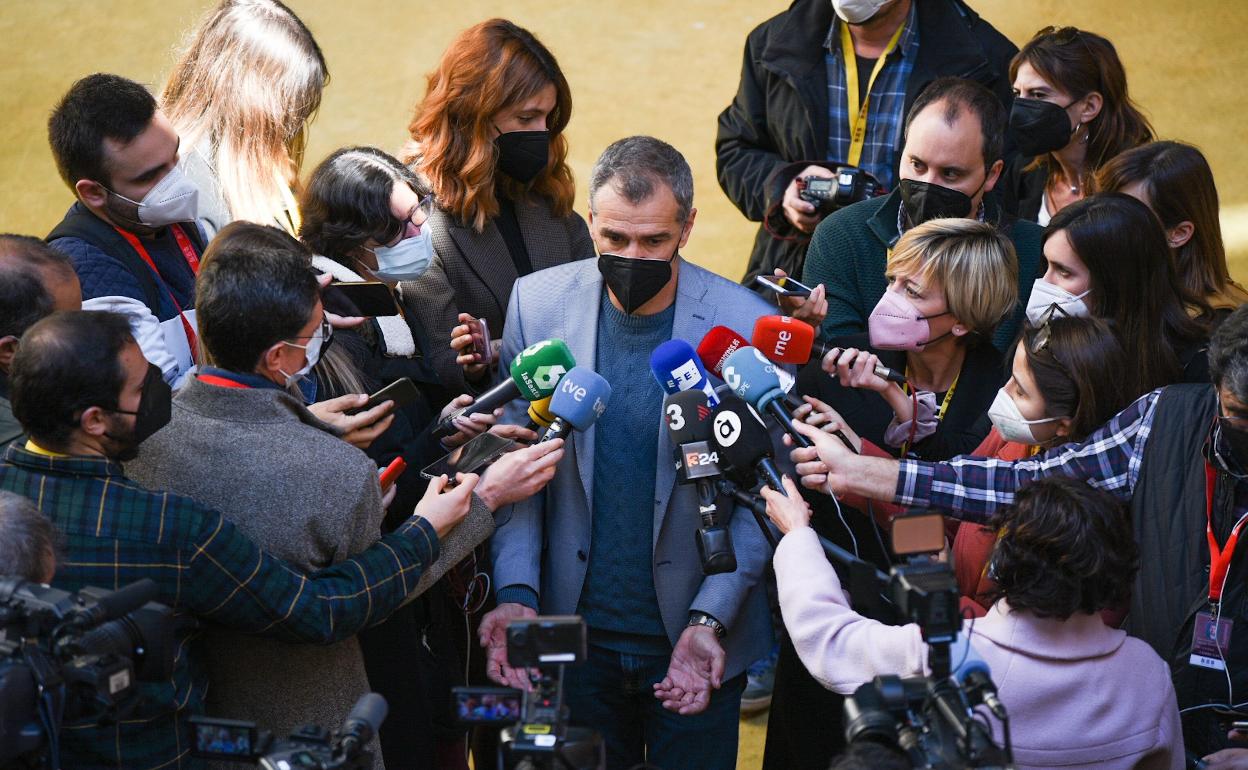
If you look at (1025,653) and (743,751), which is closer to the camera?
(1025,653)

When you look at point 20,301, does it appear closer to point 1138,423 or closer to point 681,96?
point 1138,423

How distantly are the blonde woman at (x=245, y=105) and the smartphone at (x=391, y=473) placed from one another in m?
0.92

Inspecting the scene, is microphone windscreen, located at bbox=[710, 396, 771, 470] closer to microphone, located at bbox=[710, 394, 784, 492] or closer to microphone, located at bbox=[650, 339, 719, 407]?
microphone, located at bbox=[710, 394, 784, 492]

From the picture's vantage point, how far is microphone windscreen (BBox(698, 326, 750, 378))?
2658 mm

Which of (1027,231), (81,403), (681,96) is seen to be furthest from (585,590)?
(681,96)

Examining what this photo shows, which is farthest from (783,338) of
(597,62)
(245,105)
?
(597,62)

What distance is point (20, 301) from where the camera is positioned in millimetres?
2408

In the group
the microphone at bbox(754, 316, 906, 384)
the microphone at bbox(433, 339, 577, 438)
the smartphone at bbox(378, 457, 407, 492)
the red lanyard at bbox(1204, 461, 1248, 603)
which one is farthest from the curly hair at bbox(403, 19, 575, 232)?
the red lanyard at bbox(1204, 461, 1248, 603)

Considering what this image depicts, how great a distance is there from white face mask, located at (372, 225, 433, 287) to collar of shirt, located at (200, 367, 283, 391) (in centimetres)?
89

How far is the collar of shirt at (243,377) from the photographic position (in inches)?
90.5

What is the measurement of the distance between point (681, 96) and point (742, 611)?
4.81 metres

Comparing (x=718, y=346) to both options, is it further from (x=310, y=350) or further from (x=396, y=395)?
(x=310, y=350)

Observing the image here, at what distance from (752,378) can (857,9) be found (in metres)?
1.89

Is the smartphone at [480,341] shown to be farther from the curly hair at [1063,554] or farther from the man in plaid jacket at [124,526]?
the curly hair at [1063,554]
